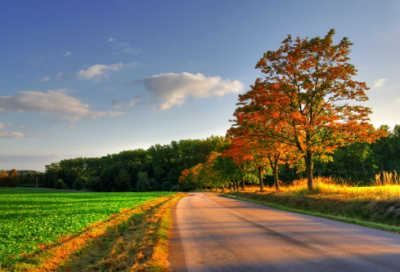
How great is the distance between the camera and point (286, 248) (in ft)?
18.6

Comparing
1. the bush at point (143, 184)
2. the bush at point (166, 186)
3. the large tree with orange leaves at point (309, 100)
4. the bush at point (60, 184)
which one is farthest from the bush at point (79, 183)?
the large tree with orange leaves at point (309, 100)

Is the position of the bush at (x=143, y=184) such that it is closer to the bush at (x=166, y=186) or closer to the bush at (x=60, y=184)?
the bush at (x=166, y=186)

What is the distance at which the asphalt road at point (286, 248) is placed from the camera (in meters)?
4.55

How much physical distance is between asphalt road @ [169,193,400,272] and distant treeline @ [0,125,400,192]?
1088 inches

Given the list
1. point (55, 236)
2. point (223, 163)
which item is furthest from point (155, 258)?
point (223, 163)

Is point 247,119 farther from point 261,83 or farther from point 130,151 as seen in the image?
point 130,151

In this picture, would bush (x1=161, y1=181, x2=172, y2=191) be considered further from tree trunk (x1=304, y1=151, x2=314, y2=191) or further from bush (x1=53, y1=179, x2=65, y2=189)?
tree trunk (x1=304, y1=151, x2=314, y2=191)

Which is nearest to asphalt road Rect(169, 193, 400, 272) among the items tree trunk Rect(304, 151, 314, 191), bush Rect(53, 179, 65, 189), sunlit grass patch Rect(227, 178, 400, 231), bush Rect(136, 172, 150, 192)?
sunlit grass patch Rect(227, 178, 400, 231)

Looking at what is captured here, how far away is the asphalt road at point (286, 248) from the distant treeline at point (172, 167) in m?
27.6

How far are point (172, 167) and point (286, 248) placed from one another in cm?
9942

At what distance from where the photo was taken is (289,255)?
5133mm

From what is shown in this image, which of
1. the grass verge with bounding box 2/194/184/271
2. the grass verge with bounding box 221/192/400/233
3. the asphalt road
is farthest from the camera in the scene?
the grass verge with bounding box 221/192/400/233

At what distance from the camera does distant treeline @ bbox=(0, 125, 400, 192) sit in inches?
2505

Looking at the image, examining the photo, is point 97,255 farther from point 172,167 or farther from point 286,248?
point 172,167
